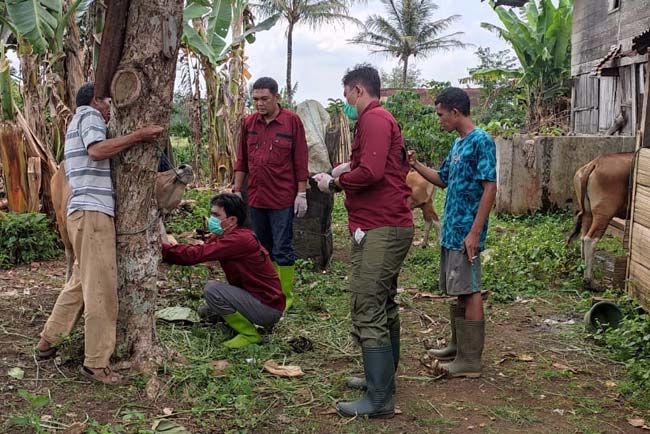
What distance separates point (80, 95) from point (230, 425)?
226 cm

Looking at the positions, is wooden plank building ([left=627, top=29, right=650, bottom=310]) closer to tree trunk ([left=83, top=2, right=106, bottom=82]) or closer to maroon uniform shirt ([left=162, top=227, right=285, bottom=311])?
maroon uniform shirt ([left=162, top=227, right=285, bottom=311])

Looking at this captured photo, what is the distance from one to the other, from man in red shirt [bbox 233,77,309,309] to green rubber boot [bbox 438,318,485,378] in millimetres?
1884

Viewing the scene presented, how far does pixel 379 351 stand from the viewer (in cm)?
395

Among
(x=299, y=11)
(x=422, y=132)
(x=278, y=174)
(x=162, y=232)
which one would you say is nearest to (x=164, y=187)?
(x=278, y=174)

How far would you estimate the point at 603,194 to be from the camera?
7.30 m

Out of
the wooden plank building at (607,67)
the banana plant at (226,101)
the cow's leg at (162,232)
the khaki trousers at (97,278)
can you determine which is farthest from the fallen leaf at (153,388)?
the wooden plank building at (607,67)

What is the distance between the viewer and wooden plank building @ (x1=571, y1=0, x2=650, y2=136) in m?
12.4

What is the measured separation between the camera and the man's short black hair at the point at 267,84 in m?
5.90

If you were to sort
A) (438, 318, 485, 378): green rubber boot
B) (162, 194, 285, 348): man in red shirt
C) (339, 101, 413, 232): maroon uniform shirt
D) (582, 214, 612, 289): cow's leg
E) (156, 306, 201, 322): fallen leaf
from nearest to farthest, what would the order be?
(339, 101, 413, 232): maroon uniform shirt < (438, 318, 485, 378): green rubber boot < (162, 194, 285, 348): man in red shirt < (156, 306, 201, 322): fallen leaf < (582, 214, 612, 289): cow's leg

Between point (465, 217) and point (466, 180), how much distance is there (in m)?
0.25

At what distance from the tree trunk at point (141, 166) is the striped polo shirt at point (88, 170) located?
0.09 meters

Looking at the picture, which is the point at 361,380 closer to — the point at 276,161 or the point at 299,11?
the point at 276,161

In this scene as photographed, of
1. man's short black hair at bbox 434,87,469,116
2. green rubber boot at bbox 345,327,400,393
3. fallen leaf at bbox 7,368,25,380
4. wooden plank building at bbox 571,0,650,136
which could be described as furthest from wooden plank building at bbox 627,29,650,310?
wooden plank building at bbox 571,0,650,136

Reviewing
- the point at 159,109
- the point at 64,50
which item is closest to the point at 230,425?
the point at 159,109
